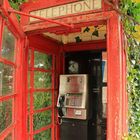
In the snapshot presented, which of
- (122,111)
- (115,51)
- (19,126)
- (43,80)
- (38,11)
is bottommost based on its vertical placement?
(19,126)

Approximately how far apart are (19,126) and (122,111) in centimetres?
115

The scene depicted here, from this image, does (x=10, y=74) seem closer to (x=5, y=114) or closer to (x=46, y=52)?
(x=5, y=114)

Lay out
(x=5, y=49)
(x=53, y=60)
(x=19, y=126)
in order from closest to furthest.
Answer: (x=5, y=49) < (x=19, y=126) < (x=53, y=60)

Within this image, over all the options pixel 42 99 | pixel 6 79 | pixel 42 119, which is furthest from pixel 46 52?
pixel 6 79

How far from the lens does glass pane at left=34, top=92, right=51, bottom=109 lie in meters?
3.85

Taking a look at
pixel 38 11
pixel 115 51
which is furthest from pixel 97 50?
pixel 115 51

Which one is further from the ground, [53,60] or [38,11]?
[38,11]

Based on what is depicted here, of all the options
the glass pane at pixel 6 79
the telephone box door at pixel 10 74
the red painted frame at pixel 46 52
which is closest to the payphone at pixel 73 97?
the red painted frame at pixel 46 52

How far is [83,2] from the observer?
8.82ft

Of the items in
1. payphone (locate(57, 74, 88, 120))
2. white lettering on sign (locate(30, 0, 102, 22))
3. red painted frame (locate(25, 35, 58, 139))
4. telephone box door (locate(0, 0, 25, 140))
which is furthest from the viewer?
payphone (locate(57, 74, 88, 120))

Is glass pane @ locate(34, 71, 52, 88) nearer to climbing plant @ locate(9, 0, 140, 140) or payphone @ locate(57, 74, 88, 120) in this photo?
payphone @ locate(57, 74, 88, 120)

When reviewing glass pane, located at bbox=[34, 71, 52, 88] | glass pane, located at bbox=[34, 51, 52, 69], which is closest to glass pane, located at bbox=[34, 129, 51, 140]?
glass pane, located at bbox=[34, 71, 52, 88]

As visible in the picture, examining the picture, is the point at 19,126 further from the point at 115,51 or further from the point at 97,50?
the point at 97,50

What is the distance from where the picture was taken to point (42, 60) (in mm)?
3984
